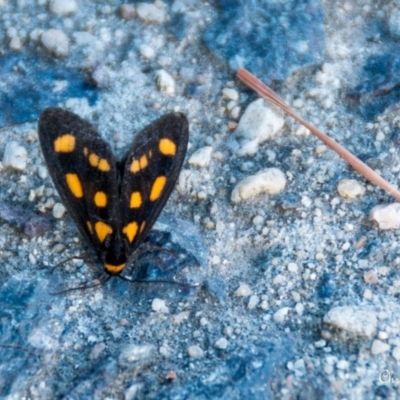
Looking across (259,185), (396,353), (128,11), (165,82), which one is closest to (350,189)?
(259,185)

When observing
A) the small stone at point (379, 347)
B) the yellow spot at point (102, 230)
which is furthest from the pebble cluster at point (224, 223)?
the yellow spot at point (102, 230)

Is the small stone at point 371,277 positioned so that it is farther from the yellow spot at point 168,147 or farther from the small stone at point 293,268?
the yellow spot at point 168,147

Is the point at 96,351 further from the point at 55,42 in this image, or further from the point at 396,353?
the point at 55,42

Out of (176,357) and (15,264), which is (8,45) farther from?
(176,357)

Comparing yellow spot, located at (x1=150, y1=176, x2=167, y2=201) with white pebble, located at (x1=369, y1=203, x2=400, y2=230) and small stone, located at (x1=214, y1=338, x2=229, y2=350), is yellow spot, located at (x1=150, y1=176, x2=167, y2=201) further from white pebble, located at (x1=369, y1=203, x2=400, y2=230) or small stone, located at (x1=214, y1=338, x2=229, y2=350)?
white pebble, located at (x1=369, y1=203, x2=400, y2=230)

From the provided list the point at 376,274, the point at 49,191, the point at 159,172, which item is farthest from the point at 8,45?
the point at 376,274
